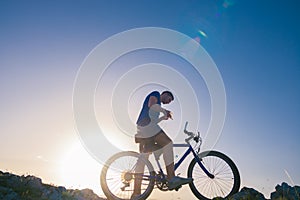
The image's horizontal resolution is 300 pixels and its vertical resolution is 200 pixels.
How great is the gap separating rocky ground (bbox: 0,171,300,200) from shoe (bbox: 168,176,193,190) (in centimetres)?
113

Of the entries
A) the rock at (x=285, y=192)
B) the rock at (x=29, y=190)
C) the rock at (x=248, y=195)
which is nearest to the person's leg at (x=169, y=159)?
the rock at (x=248, y=195)

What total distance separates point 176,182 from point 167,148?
93 centimetres

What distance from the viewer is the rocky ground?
280 inches

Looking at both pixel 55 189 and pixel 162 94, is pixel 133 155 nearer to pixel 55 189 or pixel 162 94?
pixel 162 94

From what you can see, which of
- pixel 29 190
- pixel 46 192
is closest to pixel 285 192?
pixel 46 192

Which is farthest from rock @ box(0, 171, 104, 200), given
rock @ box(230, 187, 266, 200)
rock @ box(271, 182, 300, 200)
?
rock @ box(271, 182, 300, 200)

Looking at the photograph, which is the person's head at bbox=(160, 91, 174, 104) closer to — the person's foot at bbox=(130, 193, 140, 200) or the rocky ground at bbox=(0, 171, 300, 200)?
the person's foot at bbox=(130, 193, 140, 200)

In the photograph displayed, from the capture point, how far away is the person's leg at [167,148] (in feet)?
26.0

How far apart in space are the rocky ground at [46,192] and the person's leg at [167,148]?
63.9 inches

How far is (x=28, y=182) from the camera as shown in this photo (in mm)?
8352

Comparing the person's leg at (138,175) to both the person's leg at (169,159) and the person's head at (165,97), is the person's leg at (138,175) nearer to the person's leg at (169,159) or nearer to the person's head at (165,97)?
the person's leg at (169,159)

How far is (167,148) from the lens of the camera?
26.5 feet

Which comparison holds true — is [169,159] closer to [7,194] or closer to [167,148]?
[167,148]

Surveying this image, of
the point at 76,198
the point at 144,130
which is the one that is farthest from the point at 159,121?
the point at 76,198
